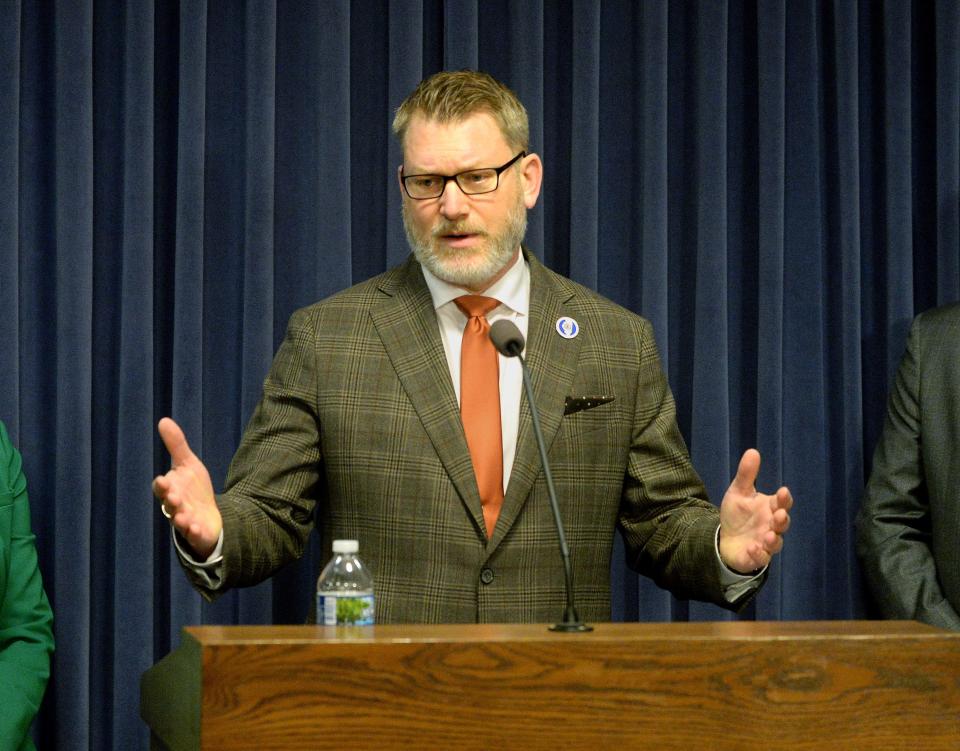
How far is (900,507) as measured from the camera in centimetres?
315

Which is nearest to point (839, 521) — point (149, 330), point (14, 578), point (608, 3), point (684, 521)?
point (684, 521)

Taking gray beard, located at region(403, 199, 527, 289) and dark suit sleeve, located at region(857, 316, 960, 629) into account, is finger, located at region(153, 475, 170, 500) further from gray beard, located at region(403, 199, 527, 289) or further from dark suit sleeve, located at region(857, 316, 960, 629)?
dark suit sleeve, located at region(857, 316, 960, 629)

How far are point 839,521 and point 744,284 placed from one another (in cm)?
69

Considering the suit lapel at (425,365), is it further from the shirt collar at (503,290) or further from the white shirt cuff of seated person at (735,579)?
the white shirt cuff of seated person at (735,579)

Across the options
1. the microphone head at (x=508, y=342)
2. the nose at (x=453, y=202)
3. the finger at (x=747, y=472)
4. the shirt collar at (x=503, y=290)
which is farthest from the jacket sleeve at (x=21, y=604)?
the finger at (x=747, y=472)

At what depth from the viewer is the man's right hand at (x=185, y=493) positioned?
1.96 metres

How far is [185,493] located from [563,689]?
2.37ft

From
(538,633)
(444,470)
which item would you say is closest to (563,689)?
(538,633)

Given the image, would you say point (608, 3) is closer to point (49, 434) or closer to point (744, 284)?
point (744, 284)

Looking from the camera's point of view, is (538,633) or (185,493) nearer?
(538,633)

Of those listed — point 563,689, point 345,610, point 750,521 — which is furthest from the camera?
point 750,521

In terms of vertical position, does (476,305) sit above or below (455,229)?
below

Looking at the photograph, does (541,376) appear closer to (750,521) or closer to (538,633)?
(750,521)

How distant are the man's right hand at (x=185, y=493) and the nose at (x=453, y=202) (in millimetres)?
823
